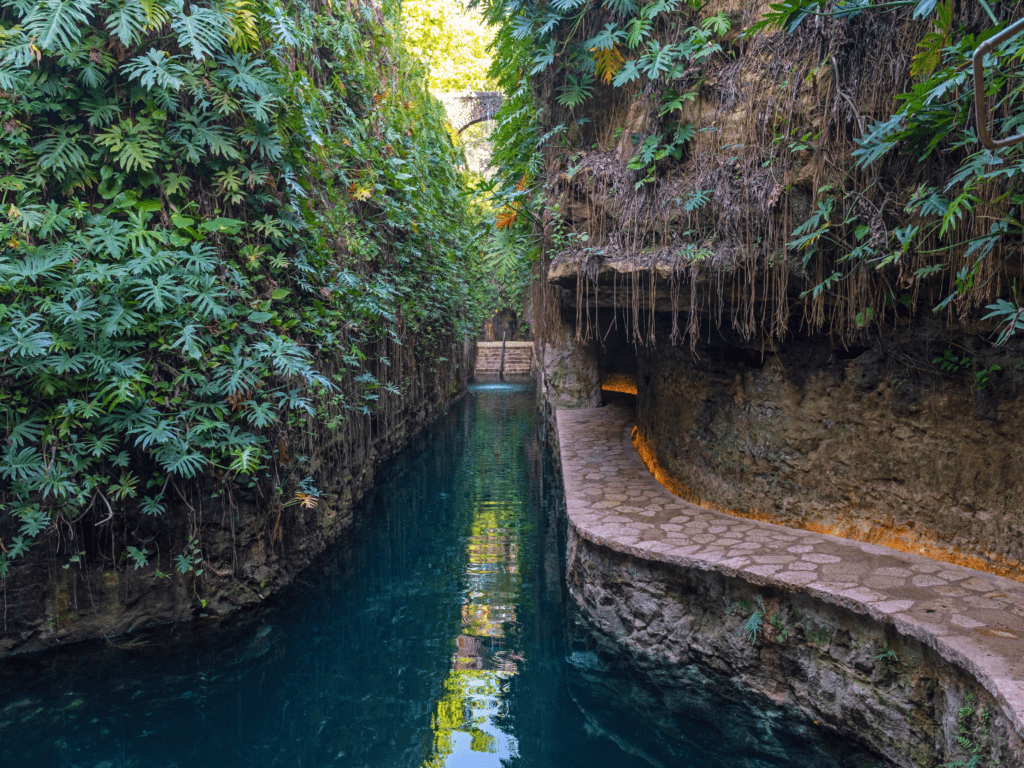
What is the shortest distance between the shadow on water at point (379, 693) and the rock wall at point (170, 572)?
0.48ft

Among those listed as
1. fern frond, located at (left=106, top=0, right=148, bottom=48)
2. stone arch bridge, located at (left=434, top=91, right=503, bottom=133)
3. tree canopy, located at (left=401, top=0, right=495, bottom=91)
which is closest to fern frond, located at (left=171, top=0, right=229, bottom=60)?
fern frond, located at (left=106, top=0, right=148, bottom=48)

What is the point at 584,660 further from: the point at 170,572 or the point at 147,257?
the point at 147,257

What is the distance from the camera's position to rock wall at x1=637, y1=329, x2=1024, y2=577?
347 cm

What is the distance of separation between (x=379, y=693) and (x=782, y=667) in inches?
101

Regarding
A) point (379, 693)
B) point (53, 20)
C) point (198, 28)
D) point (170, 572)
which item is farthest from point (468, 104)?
point (379, 693)

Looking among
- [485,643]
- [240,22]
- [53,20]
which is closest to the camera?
[53,20]

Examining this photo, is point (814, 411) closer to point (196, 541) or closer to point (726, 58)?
point (726, 58)

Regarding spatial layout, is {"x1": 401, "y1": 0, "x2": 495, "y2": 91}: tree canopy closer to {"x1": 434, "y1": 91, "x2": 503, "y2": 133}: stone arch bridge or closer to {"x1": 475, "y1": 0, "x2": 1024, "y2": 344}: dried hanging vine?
{"x1": 434, "y1": 91, "x2": 503, "y2": 133}: stone arch bridge

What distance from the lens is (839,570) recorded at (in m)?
3.61

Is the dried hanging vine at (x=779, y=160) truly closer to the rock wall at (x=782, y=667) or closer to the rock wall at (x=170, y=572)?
the rock wall at (x=782, y=667)

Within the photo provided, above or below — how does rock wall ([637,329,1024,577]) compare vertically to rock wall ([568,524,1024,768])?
above

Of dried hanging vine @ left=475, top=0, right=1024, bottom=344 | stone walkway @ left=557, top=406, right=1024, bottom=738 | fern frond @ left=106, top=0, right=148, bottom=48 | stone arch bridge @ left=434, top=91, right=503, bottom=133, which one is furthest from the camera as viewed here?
stone arch bridge @ left=434, top=91, right=503, bottom=133

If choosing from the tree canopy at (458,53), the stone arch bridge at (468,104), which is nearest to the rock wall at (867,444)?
the tree canopy at (458,53)

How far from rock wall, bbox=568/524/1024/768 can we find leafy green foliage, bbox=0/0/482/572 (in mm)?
2764
